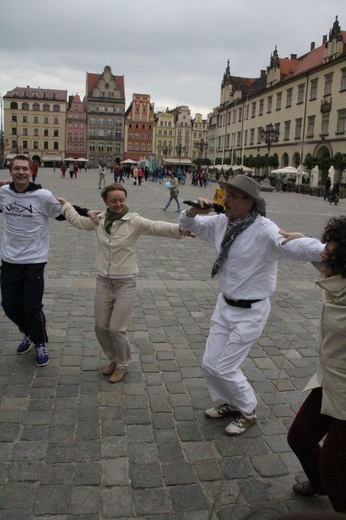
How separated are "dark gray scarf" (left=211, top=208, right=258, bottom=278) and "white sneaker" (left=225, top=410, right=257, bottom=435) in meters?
1.14

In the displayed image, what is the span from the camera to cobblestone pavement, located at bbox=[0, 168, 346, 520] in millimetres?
2865

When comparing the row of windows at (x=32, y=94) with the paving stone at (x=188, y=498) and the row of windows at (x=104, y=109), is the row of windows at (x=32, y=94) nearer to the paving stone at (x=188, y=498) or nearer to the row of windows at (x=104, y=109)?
the row of windows at (x=104, y=109)

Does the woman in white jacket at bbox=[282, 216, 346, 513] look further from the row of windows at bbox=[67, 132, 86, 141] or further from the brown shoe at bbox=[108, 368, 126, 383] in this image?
the row of windows at bbox=[67, 132, 86, 141]

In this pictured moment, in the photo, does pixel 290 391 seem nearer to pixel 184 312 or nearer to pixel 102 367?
pixel 102 367

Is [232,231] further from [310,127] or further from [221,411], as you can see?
[310,127]

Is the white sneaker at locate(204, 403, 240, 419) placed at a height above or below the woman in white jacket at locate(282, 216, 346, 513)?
below

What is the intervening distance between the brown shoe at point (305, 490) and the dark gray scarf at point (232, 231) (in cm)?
Result: 151

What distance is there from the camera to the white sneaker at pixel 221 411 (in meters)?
3.84

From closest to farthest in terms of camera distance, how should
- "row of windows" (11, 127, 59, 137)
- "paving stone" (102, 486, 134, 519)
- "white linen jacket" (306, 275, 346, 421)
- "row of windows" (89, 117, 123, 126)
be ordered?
"white linen jacket" (306, 275, 346, 421), "paving stone" (102, 486, 134, 519), "row of windows" (89, 117, 123, 126), "row of windows" (11, 127, 59, 137)

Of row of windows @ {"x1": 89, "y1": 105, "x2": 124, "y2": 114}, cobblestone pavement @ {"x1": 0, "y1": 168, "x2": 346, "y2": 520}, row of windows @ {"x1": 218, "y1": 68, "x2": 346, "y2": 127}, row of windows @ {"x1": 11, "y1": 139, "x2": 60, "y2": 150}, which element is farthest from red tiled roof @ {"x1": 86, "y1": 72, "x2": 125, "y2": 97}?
cobblestone pavement @ {"x1": 0, "y1": 168, "x2": 346, "y2": 520}

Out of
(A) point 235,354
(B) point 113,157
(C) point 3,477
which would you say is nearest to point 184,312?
(A) point 235,354

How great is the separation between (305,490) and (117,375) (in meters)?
2.04

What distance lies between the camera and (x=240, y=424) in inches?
143

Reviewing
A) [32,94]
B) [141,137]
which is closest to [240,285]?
[141,137]
